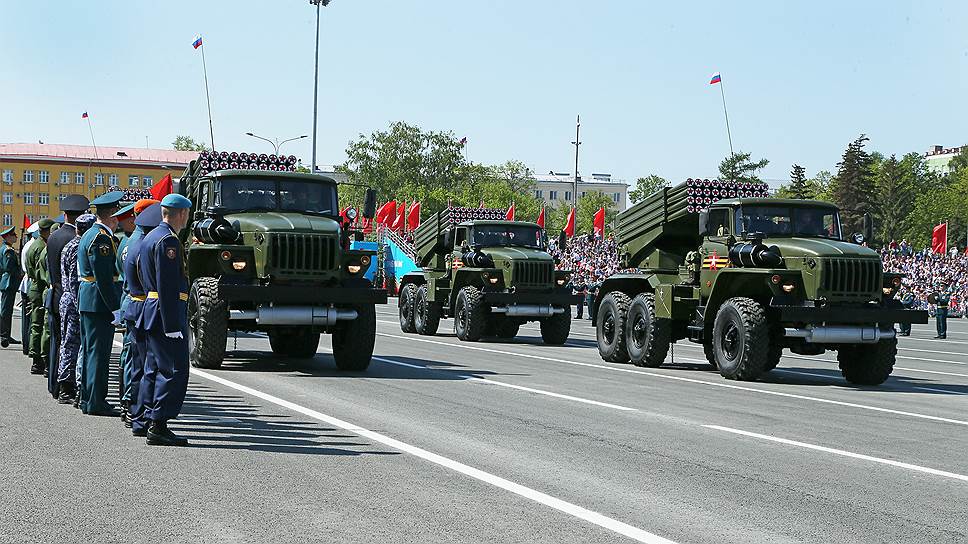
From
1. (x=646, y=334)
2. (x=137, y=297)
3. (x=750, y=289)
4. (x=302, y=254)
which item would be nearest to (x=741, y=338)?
(x=750, y=289)

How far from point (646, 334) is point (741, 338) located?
3.18 metres

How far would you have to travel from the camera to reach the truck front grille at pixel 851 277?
16.2m

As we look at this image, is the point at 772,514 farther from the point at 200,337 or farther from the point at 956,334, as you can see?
the point at 956,334

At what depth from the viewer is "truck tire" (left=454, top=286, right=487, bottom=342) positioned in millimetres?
25391

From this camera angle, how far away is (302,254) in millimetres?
16406

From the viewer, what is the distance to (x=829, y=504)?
7.59m

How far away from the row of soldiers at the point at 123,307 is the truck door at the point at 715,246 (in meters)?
8.86

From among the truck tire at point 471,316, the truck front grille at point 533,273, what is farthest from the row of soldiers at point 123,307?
the truck front grille at point 533,273

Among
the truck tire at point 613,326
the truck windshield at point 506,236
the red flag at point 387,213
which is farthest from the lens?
the red flag at point 387,213

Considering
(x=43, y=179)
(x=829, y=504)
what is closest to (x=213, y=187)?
(x=829, y=504)

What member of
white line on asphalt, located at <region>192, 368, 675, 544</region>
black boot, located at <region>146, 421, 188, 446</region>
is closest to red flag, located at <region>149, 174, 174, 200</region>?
white line on asphalt, located at <region>192, 368, 675, 544</region>

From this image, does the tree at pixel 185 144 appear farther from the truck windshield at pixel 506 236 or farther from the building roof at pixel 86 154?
the truck windshield at pixel 506 236

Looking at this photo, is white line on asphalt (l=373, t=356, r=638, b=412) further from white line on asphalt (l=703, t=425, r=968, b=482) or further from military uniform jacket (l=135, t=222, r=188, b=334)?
military uniform jacket (l=135, t=222, r=188, b=334)

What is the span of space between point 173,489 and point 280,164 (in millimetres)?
11942
